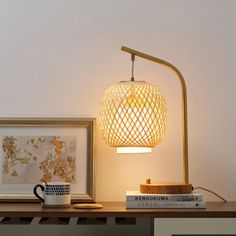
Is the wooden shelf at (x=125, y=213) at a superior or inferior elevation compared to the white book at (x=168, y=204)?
inferior

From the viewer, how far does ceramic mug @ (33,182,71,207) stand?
128 cm

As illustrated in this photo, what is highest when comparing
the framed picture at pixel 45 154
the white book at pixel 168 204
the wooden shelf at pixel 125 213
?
the framed picture at pixel 45 154

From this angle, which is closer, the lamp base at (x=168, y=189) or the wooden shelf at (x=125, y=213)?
the wooden shelf at (x=125, y=213)

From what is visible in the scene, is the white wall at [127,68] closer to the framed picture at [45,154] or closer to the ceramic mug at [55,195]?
the framed picture at [45,154]

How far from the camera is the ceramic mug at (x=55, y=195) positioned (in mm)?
1282

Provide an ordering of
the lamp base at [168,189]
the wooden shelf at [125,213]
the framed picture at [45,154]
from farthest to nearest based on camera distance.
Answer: the framed picture at [45,154] → the lamp base at [168,189] → the wooden shelf at [125,213]

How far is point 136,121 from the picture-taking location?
1.29m

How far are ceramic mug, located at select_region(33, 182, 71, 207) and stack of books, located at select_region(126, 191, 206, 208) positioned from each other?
18 centimetres

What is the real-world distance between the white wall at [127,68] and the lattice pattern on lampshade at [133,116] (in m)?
0.18

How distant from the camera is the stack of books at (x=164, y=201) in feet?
4.10

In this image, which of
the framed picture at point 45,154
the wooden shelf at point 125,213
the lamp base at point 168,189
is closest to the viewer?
the wooden shelf at point 125,213

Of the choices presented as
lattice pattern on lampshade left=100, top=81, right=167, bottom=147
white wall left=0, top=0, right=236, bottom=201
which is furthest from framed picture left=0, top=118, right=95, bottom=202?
lattice pattern on lampshade left=100, top=81, right=167, bottom=147

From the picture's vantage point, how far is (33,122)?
1.47 metres

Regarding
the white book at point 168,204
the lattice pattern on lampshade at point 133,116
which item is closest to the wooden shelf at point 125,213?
the white book at point 168,204
